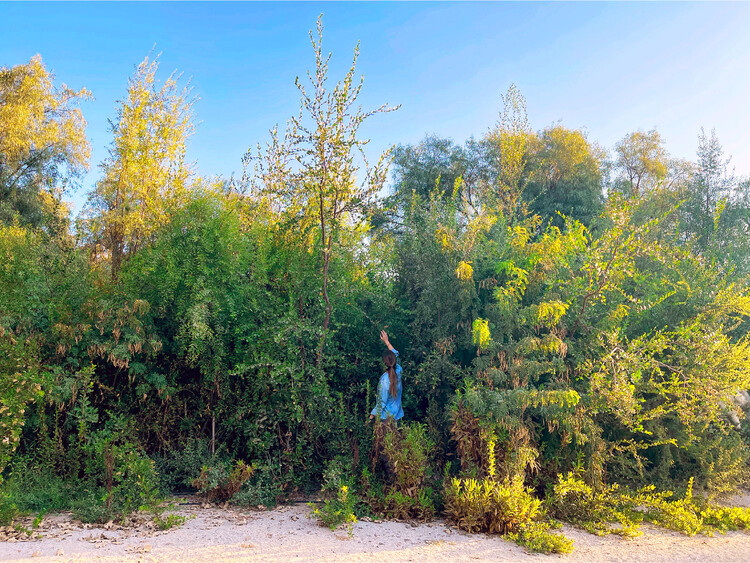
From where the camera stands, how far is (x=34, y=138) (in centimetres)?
1695

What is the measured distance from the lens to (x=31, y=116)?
16.9 metres

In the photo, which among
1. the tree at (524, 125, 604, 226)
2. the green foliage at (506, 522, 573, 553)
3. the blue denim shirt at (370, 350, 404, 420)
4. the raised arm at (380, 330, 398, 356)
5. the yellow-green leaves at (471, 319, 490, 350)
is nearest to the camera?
the green foliage at (506, 522, 573, 553)

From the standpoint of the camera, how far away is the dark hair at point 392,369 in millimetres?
6656

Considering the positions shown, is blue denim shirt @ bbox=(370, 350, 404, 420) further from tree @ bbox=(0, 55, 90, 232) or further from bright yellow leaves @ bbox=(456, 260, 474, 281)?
tree @ bbox=(0, 55, 90, 232)

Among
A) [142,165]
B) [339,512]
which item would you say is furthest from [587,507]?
[142,165]

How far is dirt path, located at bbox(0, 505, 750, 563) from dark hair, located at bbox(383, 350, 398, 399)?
1.62 meters

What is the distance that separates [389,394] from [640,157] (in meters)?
22.5

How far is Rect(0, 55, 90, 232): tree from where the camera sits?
16438 mm

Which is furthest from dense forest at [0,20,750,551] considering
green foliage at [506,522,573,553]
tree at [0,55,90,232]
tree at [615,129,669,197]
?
tree at [615,129,669,197]

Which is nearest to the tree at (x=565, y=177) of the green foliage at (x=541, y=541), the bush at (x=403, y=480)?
the bush at (x=403, y=480)

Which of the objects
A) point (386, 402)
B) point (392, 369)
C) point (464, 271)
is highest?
point (464, 271)

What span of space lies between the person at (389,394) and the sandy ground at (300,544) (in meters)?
1.39

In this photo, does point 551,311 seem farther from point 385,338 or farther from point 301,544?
point 301,544

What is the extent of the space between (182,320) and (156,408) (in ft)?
4.41
